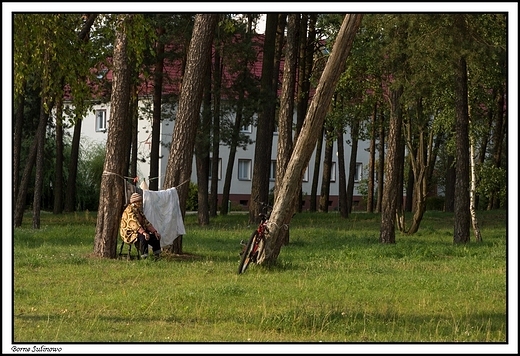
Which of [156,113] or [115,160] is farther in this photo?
[156,113]

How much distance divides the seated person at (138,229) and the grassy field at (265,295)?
1.67 feet

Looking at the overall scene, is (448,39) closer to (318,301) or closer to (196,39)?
(196,39)

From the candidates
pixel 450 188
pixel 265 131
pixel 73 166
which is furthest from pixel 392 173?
pixel 450 188

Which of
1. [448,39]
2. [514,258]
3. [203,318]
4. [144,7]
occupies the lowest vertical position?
[203,318]

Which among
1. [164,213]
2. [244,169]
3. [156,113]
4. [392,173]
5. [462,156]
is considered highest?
[156,113]

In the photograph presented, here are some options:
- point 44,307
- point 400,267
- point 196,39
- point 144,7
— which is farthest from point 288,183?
point 144,7

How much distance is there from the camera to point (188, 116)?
930 inches

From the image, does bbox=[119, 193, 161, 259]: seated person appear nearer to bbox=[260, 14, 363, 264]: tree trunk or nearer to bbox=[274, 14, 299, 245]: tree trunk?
bbox=[260, 14, 363, 264]: tree trunk

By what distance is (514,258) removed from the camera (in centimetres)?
1226

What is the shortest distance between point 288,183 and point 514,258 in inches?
350

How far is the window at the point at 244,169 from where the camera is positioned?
256 ft

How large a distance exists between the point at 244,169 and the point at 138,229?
5657 centimetres

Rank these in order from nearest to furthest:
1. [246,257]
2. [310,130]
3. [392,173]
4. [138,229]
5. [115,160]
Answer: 1. [246,257]
2. [310,130]
3. [138,229]
4. [115,160]
5. [392,173]

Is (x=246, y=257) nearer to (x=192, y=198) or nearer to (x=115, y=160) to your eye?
(x=115, y=160)
